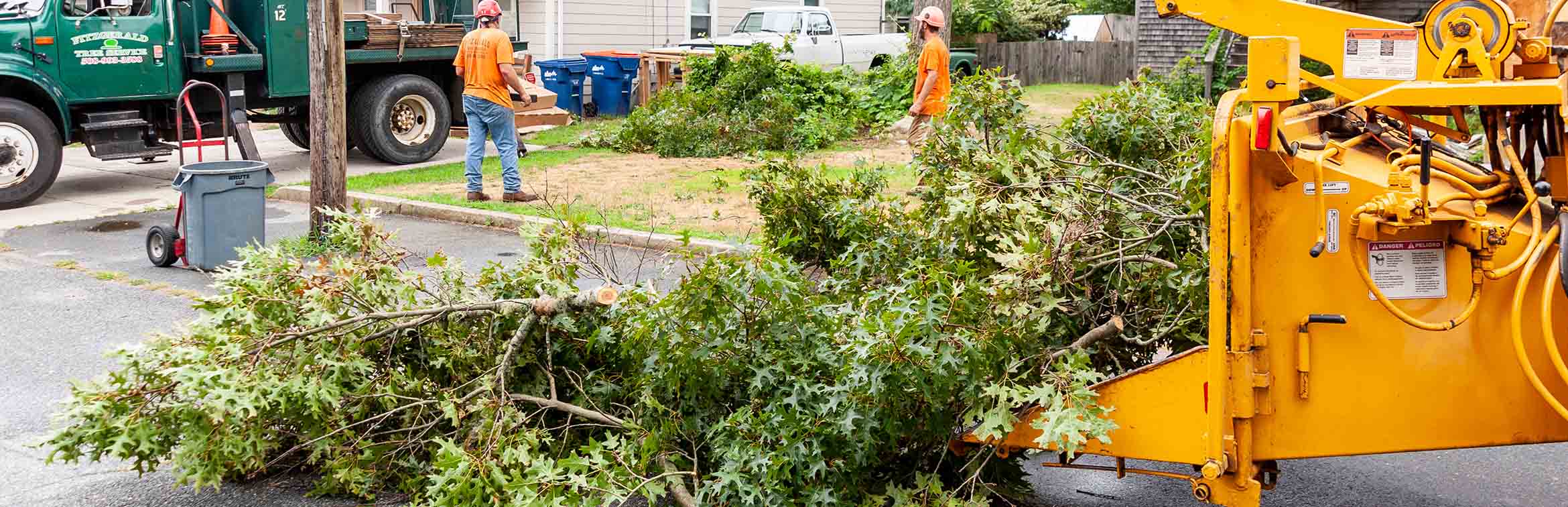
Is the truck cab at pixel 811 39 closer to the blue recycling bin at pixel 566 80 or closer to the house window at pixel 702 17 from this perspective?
the house window at pixel 702 17

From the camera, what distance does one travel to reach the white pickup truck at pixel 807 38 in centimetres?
2220

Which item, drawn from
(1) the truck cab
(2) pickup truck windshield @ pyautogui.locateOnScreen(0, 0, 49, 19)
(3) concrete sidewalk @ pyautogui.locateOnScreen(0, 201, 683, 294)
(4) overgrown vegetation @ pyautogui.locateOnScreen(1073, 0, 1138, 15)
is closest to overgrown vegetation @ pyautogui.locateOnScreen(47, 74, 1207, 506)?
(3) concrete sidewalk @ pyautogui.locateOnScreen(0, 201, 683, 294)

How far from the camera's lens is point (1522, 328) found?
3.55 metres

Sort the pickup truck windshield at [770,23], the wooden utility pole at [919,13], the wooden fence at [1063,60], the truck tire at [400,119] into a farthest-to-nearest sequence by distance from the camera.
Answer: the wooden fence at [1063,60] → the pickup truck windshield at [770,23] → the wooden utility pole at [919,13] → the truck tire at [400,119]

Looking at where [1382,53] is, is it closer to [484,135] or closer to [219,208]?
[219,208]

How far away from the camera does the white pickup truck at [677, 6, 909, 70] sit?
22203mm

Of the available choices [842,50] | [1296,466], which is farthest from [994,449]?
[842,50]

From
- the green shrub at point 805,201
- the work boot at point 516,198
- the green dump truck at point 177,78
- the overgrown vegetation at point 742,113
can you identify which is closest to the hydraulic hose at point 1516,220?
the green shrub at point 805,201

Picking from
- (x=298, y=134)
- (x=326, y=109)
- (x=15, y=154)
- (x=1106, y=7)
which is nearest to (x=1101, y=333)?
(x=326, y=109)

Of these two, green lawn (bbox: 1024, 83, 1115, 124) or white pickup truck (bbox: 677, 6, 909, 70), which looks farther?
green lawn (bbox: 1024, 83, 1115, 124)

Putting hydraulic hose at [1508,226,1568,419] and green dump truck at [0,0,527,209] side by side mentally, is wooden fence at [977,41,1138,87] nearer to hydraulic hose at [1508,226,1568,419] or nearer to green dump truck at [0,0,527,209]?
green dump truck at [0,0,527,209]

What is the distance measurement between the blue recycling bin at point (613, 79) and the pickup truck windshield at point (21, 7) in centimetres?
926

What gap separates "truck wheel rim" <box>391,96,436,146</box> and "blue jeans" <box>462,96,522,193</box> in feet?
11.6

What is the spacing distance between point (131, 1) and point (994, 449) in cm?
1133
